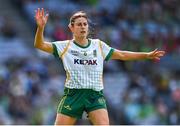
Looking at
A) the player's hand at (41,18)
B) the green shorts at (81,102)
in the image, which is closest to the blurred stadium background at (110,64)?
the green shorts at (81,102)

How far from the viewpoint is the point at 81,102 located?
→ 10.2 meters

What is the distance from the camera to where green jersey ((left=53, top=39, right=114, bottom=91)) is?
33.4 ft

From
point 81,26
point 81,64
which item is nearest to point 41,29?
point 81,26

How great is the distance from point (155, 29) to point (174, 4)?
1.34m

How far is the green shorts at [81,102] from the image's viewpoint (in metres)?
10.1

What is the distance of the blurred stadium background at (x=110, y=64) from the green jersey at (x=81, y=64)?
20.8 feet

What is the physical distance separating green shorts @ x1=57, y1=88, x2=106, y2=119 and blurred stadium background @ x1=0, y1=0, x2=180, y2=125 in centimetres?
631

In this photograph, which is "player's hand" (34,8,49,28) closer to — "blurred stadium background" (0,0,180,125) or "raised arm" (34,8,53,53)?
"raised arm" (34,8,53,53)

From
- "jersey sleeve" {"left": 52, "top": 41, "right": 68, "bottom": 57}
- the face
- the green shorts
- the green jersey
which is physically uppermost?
the face

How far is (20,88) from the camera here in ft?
55.9

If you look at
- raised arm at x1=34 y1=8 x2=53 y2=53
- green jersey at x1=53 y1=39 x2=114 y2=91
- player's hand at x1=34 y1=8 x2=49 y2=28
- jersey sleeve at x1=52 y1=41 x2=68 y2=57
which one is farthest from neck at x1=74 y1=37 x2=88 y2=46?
player's hand at x1=34 y1=8 x2=49 y2=28

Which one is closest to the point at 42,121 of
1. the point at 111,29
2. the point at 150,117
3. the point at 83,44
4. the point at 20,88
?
the point at 20,88

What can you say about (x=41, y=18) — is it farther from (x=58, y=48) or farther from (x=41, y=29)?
(x=58, y=48)

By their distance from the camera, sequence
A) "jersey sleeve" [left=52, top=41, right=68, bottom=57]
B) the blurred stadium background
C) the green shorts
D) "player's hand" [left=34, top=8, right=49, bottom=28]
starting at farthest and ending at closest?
the blurred stadium background < "jersey sleeve" [left=52, top=41, right=68, bottom=57] < the green shorts < "player's hand" [left=34, top=8, right=49, bottom=28]
